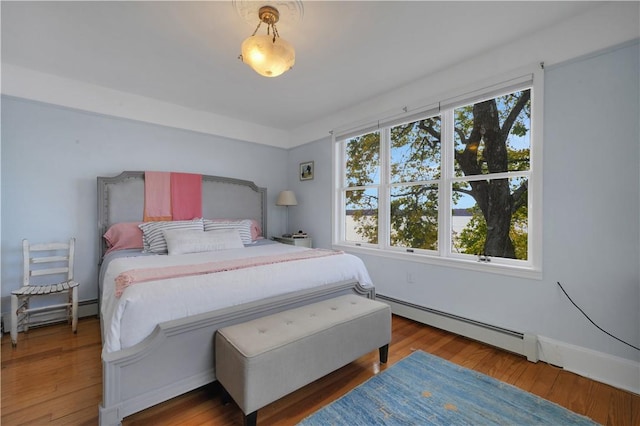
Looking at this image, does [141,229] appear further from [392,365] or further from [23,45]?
[392,365]

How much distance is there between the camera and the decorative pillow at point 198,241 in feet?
8.69

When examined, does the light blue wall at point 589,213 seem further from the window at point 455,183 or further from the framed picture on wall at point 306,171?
the framed picture on wall at point 306,171

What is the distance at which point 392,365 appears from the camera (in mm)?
2047

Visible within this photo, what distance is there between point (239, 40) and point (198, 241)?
5.98 feet

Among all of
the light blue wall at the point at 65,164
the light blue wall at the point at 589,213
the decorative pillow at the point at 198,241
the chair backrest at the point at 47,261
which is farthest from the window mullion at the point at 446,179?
the chair backrest at the point at 47,261

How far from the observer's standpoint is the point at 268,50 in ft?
5.33

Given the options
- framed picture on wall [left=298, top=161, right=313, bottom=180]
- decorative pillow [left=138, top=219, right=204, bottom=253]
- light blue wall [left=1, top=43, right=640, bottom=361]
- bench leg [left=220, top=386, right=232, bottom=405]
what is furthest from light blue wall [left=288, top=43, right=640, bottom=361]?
decorative pillow [left=138, top=219, right=204, bottom=253]

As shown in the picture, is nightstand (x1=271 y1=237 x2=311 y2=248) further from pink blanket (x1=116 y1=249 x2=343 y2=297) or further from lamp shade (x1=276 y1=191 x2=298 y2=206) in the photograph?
pink blanket (x1=116 y1=249 x2=343 y2=297)

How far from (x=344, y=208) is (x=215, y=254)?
1.90 metres

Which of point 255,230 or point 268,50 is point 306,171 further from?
point 268,50

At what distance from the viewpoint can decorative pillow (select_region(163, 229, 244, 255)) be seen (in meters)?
2.65

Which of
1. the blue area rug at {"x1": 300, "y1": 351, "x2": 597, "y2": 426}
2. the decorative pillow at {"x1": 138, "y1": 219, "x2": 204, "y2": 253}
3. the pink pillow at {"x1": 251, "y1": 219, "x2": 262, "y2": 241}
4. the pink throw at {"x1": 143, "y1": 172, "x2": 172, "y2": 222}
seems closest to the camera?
the blue area rug at {"x1": 300, "y1": 351, "x2": 597, "y2": 426}

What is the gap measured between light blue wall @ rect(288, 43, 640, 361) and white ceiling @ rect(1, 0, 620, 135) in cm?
51

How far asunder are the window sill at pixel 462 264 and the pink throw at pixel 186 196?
213 cm
